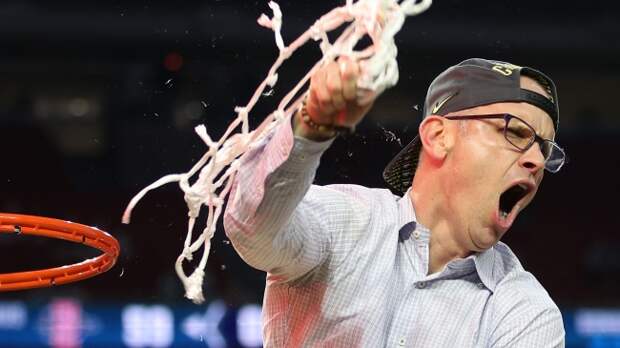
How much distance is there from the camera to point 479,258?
174cm

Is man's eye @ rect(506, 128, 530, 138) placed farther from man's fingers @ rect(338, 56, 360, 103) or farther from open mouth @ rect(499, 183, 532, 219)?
man's fingers @ rect(338, 56, 360, 103)

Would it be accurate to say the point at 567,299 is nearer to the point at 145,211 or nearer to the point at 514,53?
the point at 514,53

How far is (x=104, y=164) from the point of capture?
4.02 metres

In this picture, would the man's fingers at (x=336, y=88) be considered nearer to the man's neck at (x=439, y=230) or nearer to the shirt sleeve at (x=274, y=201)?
the shirt sleeve at (x=274, y=201)

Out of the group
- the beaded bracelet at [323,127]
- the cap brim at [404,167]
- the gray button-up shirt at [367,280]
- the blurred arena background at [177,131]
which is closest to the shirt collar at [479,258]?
the gray button-up shirt at [367,280]

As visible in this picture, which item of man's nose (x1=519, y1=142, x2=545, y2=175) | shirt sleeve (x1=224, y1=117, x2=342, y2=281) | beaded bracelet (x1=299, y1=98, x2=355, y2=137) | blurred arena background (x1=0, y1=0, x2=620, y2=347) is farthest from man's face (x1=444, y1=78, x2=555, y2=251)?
blurred arena background (x1=0, y1=0, x2=620, y2=347)

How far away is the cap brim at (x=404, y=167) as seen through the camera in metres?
1.89

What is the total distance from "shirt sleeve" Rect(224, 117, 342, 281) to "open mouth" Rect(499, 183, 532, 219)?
0.38 metres

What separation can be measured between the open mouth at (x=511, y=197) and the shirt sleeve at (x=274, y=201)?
15.1 inches

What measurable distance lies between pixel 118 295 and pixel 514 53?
64.2 inches

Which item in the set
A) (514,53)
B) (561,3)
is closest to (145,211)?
(514,53)

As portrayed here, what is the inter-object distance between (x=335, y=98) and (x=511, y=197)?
1.99ft

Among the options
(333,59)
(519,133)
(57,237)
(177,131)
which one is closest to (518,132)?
(519,133)

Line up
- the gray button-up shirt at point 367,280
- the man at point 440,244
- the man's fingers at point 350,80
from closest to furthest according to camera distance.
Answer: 1. the man's fingers at point 350,80
2. the gray button-up shirt at point 367,280
3. the man at point 440,244
